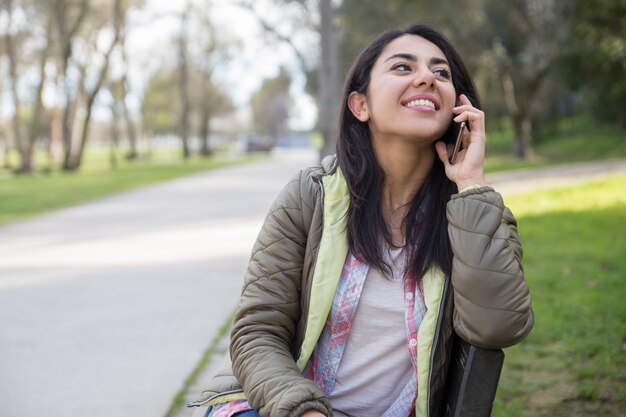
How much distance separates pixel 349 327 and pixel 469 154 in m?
0.63

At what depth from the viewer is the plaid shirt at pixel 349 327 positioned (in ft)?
6.93

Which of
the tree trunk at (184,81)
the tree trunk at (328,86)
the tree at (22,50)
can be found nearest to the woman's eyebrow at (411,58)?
the tree trunk at (328,86)

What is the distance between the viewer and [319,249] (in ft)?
6.99

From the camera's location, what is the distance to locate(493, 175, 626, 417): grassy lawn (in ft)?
12.5

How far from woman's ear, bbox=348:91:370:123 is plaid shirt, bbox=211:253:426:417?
0.45 metres

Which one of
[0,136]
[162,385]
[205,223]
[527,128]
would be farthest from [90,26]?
[162,385]

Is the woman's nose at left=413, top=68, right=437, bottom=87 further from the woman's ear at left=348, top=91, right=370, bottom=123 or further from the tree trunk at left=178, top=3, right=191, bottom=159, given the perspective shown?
the tree trunk at left=178, top=3, right=191, bottom=159

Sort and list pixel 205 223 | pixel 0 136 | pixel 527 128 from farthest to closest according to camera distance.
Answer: pixel 0 136
pixel 527 128
pixel 205 223

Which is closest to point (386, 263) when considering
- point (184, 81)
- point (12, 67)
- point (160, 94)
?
point (12, 67)

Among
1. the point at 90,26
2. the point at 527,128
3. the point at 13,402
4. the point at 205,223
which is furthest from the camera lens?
the point at 90,26

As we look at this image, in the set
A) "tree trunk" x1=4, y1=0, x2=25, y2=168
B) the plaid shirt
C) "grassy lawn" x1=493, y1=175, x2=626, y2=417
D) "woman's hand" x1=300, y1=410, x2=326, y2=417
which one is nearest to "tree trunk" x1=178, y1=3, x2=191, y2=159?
"tree trunk" x1=4, y1=0, x2=25, y2=168

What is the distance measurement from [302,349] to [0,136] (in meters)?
53.1

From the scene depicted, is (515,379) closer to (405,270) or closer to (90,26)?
(405,270)

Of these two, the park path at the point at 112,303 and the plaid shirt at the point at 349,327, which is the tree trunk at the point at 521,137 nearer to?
the park path at the point at 112,303
